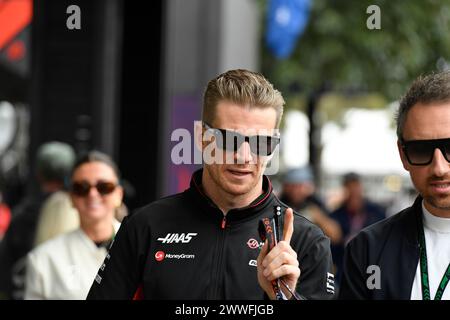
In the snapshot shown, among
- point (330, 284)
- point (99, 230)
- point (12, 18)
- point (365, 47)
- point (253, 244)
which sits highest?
point (12, 18)

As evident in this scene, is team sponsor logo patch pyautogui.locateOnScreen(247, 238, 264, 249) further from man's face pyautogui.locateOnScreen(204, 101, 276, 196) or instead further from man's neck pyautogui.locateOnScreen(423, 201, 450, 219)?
man's neck pyautogui.locateOnScreen(423, 201, 450, 219)

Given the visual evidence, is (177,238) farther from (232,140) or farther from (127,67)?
(127,67)

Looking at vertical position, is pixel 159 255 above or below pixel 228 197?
below

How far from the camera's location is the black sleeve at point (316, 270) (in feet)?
10.4

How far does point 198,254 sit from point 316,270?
36 centimetres

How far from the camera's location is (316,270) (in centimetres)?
321

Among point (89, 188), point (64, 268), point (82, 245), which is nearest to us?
point (64, 268)

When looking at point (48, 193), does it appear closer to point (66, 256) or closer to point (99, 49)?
point (66, 256)

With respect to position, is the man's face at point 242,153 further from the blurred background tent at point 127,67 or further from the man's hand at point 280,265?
the blurred background tent at point 127,67

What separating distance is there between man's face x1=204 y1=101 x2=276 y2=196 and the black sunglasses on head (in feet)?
1.36

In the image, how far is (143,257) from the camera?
3.27 m

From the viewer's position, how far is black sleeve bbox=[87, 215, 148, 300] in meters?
3.27

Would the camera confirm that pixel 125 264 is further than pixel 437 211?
Yes

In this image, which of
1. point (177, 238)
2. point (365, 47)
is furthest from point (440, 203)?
point (365, 47)
